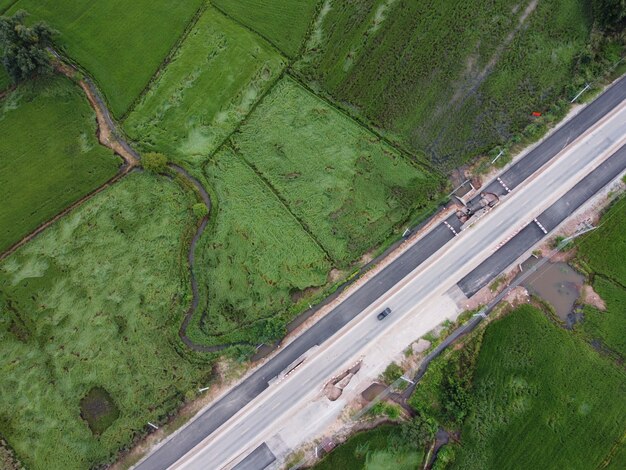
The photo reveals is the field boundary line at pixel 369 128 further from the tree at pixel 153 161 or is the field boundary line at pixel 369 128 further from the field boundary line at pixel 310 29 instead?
the tree at pixel 153 161

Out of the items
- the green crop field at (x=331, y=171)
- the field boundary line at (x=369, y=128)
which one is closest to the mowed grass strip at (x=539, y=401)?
the green crop field at (x=331, y=171)

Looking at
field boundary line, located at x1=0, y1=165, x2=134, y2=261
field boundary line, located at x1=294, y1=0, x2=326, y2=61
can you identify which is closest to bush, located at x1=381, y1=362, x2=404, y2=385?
field boundary line, located at x1=0, y1=165, x2=134, y2=261

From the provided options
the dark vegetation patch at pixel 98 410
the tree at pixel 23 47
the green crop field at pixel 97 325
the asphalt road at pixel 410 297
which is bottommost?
the asphalt road at pixel 410 297

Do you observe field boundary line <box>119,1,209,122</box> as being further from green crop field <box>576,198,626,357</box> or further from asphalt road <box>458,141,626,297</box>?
green crop field <box>576,198,626,357</box>

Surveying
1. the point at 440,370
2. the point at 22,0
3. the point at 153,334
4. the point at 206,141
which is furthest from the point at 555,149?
the point at 22,0

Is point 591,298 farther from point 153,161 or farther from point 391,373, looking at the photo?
point 153,161

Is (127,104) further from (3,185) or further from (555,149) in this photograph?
(555,149)
